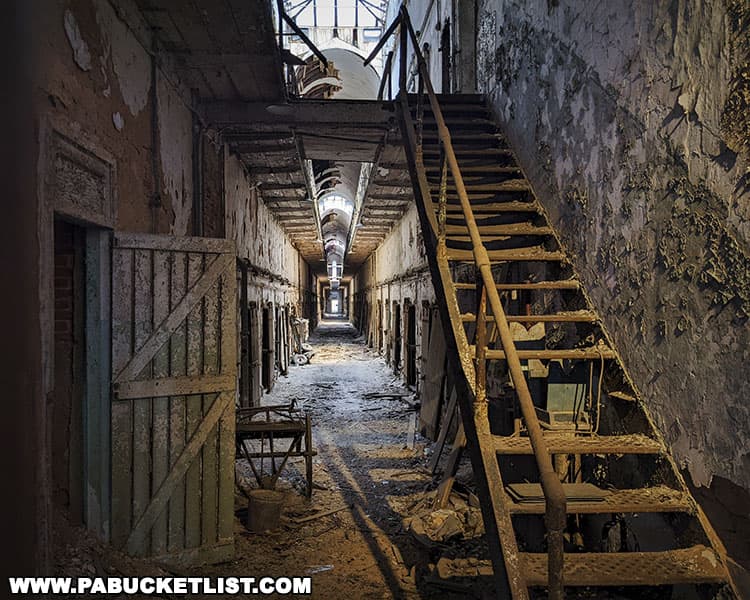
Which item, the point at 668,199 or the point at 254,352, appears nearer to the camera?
the point at 668,199

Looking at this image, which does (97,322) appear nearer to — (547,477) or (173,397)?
(173,397)

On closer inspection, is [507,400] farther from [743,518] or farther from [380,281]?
[380,281]

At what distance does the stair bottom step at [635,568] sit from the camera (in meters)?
2.80

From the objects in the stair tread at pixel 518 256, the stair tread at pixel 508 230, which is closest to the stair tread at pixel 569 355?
the stair tread at pixel 518 256

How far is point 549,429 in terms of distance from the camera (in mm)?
4070

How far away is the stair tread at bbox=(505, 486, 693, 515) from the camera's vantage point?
316 cm

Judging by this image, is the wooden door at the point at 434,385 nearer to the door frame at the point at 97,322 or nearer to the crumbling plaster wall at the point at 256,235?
the crumbling plaster wall at the point at 256,235

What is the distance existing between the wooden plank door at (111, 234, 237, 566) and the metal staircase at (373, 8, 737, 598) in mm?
2173

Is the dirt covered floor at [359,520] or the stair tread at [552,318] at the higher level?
the stair tread at [552,318]

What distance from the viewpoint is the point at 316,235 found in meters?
20.2

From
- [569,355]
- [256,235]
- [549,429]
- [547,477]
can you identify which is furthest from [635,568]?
[256,235]

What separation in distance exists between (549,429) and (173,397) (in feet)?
10.6

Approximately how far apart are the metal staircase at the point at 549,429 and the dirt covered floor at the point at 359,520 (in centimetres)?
109

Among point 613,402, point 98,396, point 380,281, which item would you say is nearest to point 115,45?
point 98,396
